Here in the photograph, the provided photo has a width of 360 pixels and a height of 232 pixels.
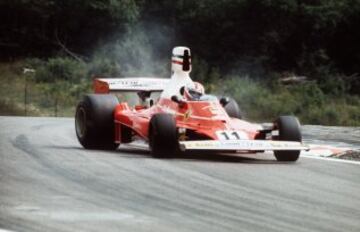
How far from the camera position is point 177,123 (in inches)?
535

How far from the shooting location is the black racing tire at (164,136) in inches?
501

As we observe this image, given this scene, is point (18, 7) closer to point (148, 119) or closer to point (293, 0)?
point (293, 0)

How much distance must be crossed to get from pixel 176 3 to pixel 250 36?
5.36 m

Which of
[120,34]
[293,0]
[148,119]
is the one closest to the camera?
[148,119]

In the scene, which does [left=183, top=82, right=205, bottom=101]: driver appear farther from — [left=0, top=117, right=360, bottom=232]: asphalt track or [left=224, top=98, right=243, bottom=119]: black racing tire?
[left=224, top=98, right=243, bottom=119]: black racing tire

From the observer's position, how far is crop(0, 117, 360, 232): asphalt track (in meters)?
7.55

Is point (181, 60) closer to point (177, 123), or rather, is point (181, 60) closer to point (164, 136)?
point (177, 123)

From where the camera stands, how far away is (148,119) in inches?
554

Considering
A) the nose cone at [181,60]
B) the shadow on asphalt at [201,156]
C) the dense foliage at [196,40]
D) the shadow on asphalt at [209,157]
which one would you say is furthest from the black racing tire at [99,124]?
the dense foliage at [196,40]

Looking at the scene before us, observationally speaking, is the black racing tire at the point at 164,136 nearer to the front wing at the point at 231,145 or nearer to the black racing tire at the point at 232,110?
the front wing at the point at 231,145

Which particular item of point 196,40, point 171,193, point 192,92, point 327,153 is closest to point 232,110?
point 192,92

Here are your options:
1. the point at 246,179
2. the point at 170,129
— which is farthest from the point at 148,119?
the point at 246,179

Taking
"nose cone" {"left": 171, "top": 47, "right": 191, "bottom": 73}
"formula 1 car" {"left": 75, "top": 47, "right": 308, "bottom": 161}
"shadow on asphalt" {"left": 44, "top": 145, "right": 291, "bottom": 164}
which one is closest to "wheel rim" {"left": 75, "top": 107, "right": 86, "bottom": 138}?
"formula 1 car" {"left": 75, "top": 47, "right": 308, "bottom": 161}

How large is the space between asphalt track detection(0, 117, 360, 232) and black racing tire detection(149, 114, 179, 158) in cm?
21
